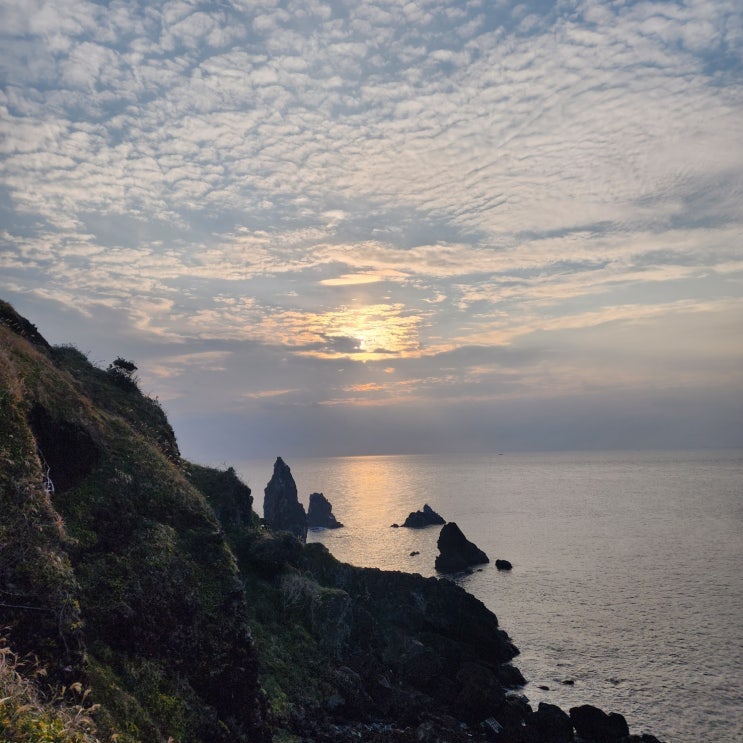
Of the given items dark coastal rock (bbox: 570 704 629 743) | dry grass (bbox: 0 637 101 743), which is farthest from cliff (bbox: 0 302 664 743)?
dark coastal rock (bbox: 570 704 629 743)

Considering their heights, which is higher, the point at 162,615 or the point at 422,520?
the point at 162,615

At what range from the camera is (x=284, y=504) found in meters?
128

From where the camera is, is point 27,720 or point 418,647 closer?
point 27,720

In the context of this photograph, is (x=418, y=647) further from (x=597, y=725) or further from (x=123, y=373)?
(x=123, y=373)

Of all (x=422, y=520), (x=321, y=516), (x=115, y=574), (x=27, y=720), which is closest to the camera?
(x=27, y=720)

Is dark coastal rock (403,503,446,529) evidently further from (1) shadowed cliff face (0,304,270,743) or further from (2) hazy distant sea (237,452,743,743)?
(1) shadowed cliff face (0,304,270,743)

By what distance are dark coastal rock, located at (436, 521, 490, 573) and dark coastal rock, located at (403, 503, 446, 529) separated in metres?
52.3

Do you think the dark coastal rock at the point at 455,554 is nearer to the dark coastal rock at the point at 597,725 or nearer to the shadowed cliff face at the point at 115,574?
the dark coastal rock at the point at 597,725

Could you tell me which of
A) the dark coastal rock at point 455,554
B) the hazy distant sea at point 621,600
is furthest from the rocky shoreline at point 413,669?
the dark coastal rock at point 455,554

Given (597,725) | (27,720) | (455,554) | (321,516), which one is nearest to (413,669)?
(597,725)

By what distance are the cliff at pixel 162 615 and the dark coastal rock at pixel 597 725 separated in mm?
3316

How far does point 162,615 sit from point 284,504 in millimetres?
110253

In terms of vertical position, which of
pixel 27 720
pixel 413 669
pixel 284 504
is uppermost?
pixel 27 720

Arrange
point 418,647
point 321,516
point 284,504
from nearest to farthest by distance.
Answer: point 418,647
point 284,504
point 321,516
